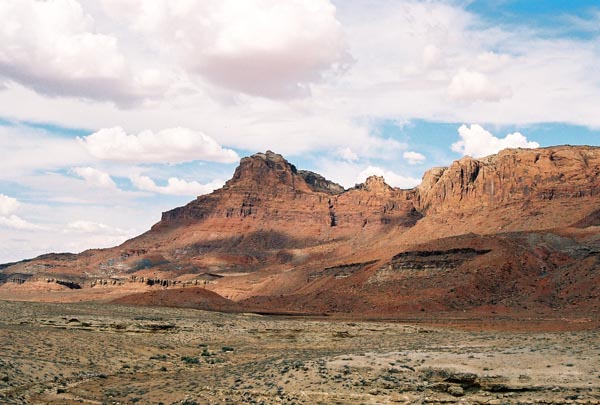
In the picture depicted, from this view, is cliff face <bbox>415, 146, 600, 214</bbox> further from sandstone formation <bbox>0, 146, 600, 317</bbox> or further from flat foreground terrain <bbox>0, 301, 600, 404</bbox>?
flat foreground terrain <bbox>0, 301, 600, 404</bbox>

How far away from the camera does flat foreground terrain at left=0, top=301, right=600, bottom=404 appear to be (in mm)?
21141

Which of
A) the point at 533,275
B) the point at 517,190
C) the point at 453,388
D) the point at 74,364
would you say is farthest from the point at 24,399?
the point at 517,190

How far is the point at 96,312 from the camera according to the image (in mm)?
56531

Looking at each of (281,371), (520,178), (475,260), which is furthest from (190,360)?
(520,178)

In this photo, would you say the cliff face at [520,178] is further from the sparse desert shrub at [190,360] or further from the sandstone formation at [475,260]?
the sparse desert shrub at [190,360]

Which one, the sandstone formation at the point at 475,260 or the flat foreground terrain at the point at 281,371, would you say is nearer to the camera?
the flat foreground terrain at the point at 281,371

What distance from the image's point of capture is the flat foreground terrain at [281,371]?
21141 mm

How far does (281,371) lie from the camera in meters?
25.4

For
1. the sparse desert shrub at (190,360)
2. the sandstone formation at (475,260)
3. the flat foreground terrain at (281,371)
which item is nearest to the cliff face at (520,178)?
the sandstone formation at (475,260)

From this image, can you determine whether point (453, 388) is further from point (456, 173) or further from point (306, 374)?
point (456, 173)

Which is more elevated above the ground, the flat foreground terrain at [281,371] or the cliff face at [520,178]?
the cliff face at [520,178]

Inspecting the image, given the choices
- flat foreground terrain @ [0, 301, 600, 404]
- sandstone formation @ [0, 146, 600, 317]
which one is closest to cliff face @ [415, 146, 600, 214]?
sandstone formation @ [0, 146, 600, 317]

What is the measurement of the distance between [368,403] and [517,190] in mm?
152327

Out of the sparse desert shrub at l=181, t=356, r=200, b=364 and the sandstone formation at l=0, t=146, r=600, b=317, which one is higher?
the sandstone formation at l=0, t=146, r=600, b=317
